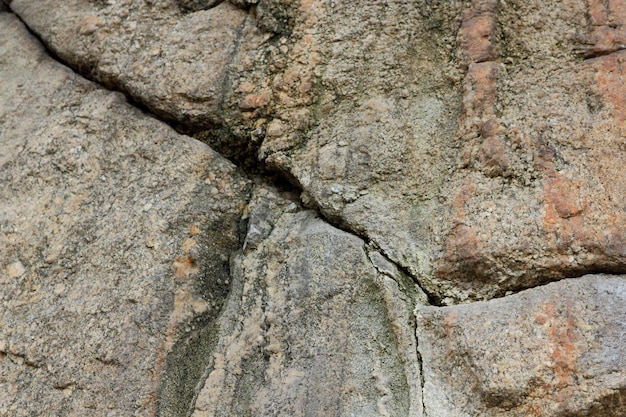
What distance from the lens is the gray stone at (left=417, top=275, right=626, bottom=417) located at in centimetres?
123

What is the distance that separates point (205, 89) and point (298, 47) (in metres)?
0.22

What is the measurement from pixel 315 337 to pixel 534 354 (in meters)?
0.39

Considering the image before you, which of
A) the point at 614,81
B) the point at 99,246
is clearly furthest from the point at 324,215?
the point at 614,81

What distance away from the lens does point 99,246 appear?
1.57m

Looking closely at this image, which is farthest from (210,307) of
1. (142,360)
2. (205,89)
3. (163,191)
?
(205,89)

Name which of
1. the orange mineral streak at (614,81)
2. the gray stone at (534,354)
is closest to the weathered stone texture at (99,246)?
the gray stone at (534,354)

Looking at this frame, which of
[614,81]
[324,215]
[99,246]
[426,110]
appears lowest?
[99,246]

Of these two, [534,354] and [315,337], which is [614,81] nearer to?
[534,354]

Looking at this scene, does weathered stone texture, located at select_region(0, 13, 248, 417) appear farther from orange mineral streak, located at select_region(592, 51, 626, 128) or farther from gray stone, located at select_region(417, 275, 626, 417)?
orange mineral streak, located at select_region(592, 51, 626, 128)

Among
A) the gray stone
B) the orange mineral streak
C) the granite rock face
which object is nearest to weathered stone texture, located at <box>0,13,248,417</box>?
the granite rock face

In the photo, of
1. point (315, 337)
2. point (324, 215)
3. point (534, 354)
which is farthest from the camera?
point (324, 215)

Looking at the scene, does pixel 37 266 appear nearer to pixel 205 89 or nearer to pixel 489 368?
pixel 205 89

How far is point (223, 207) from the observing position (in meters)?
1.60

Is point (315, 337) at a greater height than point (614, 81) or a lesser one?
lesser
